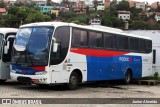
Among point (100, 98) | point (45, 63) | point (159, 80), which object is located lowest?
point (159, 80)

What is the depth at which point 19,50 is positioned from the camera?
47.1ft

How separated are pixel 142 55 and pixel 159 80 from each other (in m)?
1.75

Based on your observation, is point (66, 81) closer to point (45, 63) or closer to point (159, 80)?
point (45, 63)

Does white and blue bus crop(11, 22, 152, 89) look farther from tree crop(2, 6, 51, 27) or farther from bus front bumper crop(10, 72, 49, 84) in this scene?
tree crop(2, 6, 51, 27)

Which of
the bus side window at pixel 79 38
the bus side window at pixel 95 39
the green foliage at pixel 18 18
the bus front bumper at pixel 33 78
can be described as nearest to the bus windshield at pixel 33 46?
the bus front bumper at pixel 33 78

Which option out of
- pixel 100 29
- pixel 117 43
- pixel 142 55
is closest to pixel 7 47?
pixel 100 29

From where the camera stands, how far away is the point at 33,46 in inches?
552

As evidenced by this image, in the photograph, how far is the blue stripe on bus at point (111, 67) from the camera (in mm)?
16422

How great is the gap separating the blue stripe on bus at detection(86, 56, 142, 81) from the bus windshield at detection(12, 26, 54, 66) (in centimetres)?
265

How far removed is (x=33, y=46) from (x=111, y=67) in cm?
531

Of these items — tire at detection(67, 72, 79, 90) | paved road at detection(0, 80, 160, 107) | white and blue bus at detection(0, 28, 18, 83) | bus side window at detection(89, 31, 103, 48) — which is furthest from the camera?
bus side window at detection(89, 31, 103, 48)

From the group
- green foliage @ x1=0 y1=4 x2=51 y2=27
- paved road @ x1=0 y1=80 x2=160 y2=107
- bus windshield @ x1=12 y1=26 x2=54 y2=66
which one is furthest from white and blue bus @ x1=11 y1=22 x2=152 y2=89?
green foliage @ x1=0 y1=4 x2=51 y2=27

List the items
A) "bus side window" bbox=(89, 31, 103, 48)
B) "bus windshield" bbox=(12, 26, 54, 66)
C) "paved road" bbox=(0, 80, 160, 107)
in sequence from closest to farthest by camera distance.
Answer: "paved road" bbox=(0, 80, 160, 107), "bus windshield" bbox=(12, 26, 54, 66), "bus side window" bbox=(89, 31, 103, 48)

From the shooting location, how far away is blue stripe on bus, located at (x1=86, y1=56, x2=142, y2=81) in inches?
647
